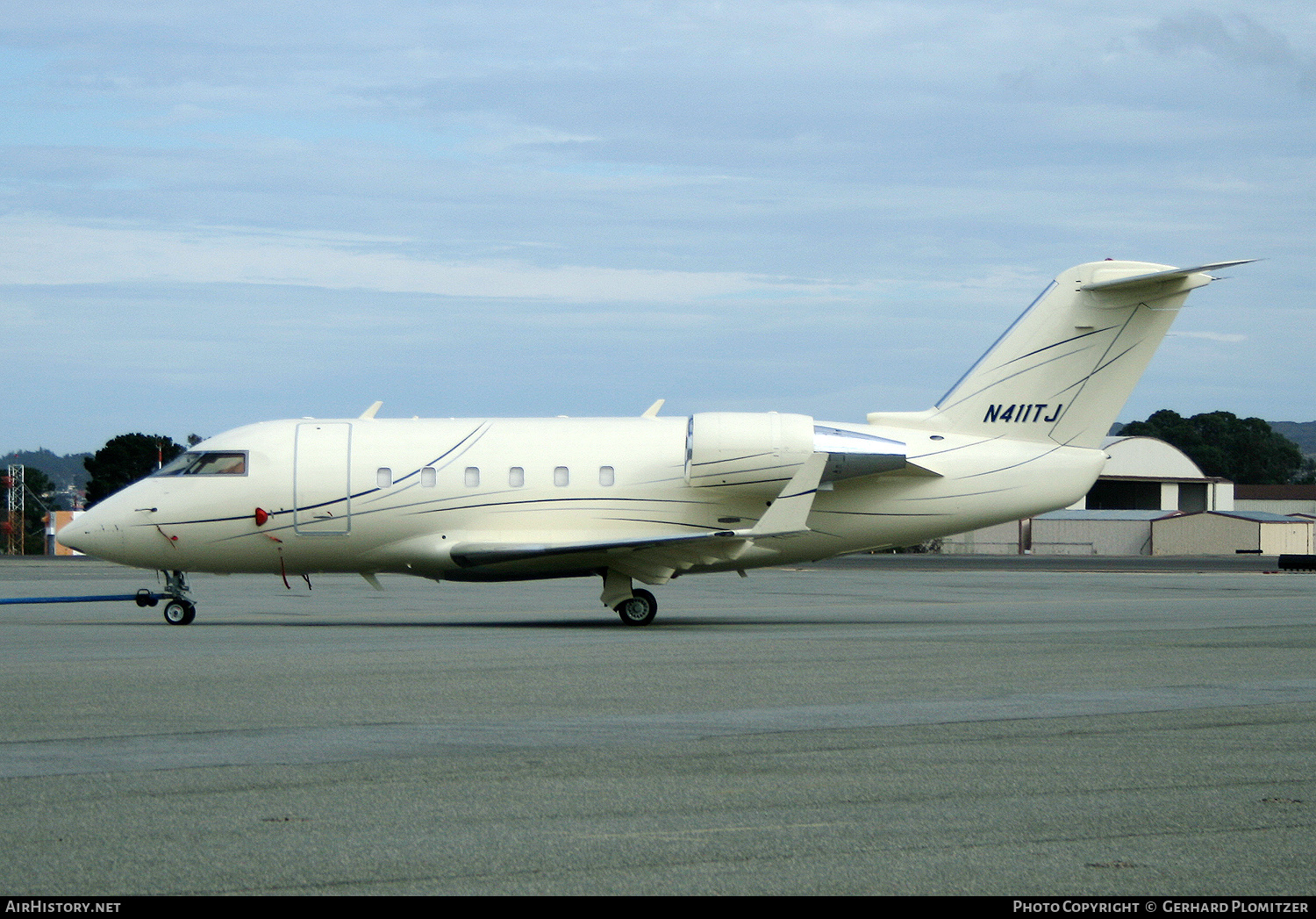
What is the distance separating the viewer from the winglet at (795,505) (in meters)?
22.6

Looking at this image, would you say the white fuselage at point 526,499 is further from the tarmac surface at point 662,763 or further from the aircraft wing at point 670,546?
the tarmac surface at point 662,763

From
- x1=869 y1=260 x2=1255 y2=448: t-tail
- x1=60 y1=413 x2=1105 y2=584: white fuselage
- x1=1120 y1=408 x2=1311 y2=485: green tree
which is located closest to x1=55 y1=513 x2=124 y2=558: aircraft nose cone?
x1=60 y1=413 x2=1105 y2=584: white fuselage

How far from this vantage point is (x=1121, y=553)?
88750 millimetres

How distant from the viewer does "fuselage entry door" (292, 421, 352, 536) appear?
24703 millimetres

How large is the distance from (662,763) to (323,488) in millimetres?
16320

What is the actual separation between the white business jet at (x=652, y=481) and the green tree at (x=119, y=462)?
80877 mm

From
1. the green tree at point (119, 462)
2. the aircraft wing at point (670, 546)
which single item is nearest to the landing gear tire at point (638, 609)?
the aircraft wing at point (670, 546)

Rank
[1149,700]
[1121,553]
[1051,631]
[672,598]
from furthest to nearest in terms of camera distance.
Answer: [1121,553], [672,598], [1051,631], [1149,700]

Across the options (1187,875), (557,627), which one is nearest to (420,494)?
(557,627)

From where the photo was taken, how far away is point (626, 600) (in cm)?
2456

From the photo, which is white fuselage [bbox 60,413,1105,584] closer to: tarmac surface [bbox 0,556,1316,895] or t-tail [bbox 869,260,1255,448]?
t-tail [bbox 869,260,1255,448]

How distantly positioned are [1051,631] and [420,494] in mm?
11548

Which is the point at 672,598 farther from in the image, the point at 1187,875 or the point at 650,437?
the point at 1187,875

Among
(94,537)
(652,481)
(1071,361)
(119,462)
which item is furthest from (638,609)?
(119,462)
